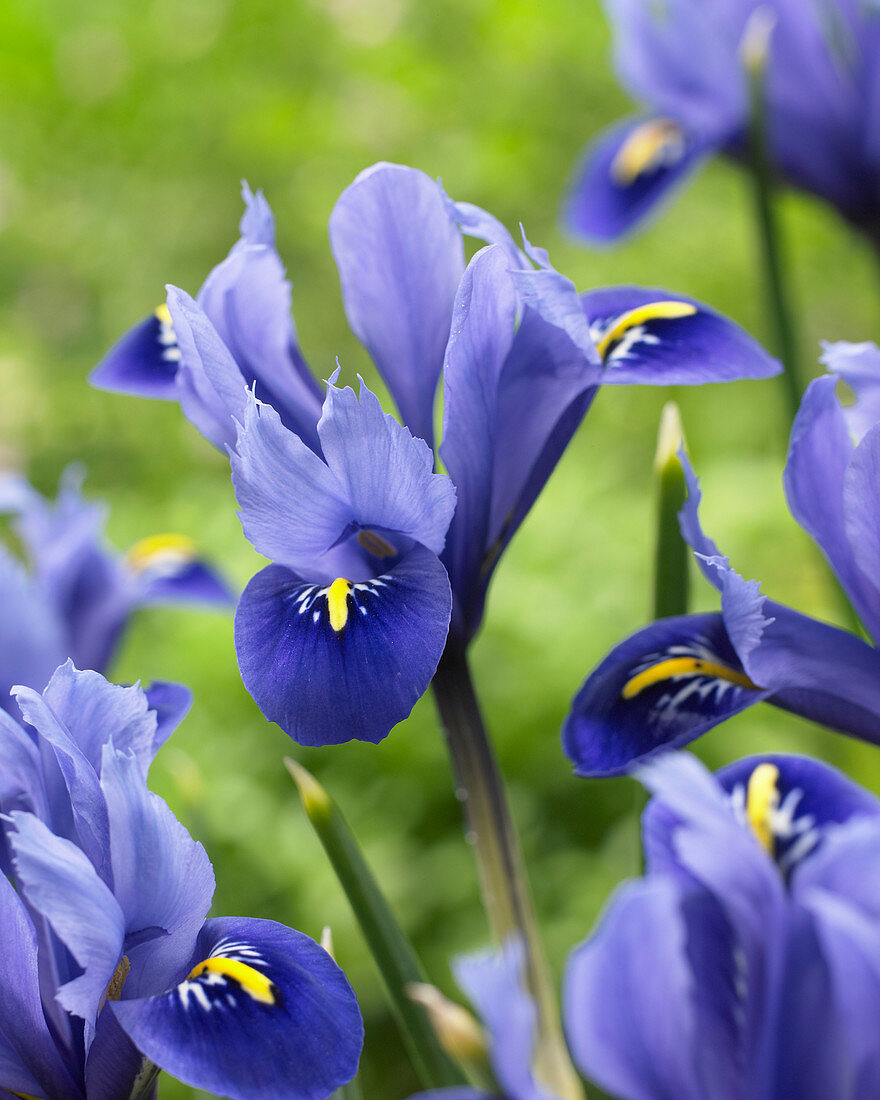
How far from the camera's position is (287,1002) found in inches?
15.0

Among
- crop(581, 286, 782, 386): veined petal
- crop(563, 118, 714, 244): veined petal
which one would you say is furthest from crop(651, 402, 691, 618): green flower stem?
crop(563, 118, 714, 244): veined petal

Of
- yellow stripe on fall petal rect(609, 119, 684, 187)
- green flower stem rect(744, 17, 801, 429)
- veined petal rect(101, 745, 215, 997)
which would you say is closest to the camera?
veined petal rect(101, 745, 215, 997)

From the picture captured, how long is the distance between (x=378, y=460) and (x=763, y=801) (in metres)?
0.18

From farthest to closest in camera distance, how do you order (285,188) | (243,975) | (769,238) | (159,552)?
(285,188), (159,552), (769,238), (243,975)

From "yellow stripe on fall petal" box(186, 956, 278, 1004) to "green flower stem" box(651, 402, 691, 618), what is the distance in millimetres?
259

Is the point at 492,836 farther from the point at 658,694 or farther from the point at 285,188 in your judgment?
the point at 285,188

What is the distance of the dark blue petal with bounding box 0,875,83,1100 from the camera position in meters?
0.41

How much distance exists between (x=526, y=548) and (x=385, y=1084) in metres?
0.77

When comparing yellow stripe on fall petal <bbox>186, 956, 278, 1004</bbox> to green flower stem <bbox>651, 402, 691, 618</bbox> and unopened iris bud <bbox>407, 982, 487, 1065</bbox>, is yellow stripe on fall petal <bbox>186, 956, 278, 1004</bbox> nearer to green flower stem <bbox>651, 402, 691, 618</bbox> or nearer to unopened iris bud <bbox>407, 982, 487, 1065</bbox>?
unopened iris bud <bbox>407, 982, 487, 1065</bbox>

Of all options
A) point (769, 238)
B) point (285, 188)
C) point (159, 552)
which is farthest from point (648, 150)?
point (285, 188)

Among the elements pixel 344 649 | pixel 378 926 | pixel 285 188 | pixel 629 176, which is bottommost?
pixel 378 926

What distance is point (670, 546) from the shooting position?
0.54m

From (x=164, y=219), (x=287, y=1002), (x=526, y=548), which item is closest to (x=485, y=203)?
(x=164, y=219)

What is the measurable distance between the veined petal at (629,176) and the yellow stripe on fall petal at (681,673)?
0.73m
